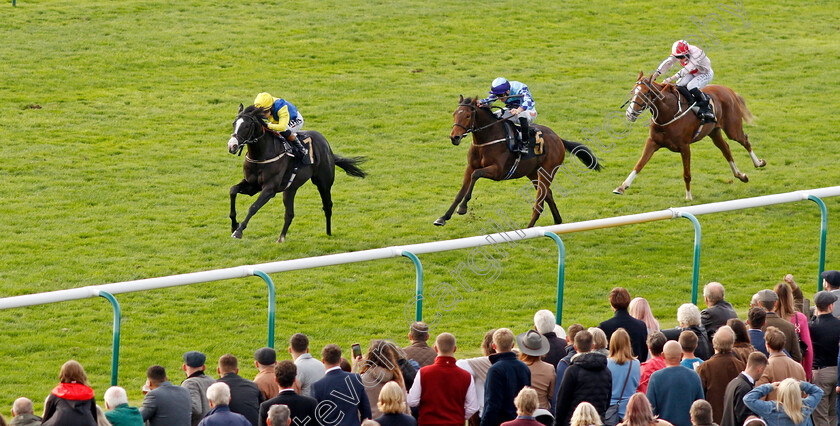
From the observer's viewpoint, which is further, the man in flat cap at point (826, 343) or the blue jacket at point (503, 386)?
the man in flat cap at point (826, 343)

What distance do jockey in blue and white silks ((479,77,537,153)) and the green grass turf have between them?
4.80 ft

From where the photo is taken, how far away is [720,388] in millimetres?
6336

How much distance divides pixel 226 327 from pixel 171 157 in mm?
6487

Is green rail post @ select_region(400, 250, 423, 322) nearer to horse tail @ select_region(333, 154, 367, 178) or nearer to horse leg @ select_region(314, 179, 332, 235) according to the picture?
horse leg @ select_region(314, 179, 332, 235)

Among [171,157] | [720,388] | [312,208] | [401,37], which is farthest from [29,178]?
[720,388]

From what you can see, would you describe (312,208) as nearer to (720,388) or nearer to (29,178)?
(29,178)

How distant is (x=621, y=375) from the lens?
616 centimetres

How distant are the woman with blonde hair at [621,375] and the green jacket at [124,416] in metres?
2.46

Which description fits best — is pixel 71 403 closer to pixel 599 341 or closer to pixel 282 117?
pixel 599 341

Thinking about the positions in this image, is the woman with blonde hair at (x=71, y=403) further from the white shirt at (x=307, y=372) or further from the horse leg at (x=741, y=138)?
the horse leg at (x=741, y=138)

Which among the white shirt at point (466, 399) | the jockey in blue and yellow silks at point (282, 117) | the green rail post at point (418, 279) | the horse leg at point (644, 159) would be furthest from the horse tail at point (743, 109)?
the white shirt at point (466, 399)

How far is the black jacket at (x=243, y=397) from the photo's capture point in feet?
19.2

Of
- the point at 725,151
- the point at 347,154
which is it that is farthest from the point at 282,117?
the point at 725,151

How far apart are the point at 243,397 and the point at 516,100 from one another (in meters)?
7.59
